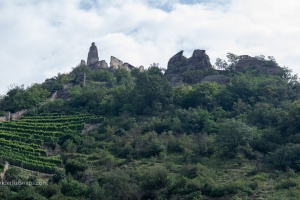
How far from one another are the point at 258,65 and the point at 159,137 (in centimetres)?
2930

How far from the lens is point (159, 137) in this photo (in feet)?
168

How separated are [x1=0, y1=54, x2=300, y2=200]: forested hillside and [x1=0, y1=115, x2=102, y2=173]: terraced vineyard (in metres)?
0.10

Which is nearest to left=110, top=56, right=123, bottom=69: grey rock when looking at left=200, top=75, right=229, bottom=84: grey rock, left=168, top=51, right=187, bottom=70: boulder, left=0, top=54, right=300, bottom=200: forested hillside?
left=168, top=51, right=187, bottom=70: boulder

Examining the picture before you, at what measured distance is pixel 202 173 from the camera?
1581 inches

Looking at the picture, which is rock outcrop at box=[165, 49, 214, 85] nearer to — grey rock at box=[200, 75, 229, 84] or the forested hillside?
the forested hillside

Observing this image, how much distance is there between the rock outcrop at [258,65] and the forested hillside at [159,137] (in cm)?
16

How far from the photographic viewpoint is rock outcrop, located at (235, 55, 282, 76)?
7329 centimetres

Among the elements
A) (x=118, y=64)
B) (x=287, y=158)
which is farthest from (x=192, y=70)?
(x=287, y=158)

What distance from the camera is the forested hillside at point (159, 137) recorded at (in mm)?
38200

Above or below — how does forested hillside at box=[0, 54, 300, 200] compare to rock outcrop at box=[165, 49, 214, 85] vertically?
below

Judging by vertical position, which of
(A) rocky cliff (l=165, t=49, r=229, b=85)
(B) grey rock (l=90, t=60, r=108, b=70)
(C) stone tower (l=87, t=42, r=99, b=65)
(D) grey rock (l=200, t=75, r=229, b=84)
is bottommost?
(D) grey rock (l=200, t=75, r=229, b=84)

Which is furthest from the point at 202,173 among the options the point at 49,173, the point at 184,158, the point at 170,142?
the point at 49,173

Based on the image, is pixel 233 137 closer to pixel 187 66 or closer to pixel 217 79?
pixel 217 79

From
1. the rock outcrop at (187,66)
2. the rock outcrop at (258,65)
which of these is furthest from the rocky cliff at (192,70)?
the rock outcrop at (258,65)
